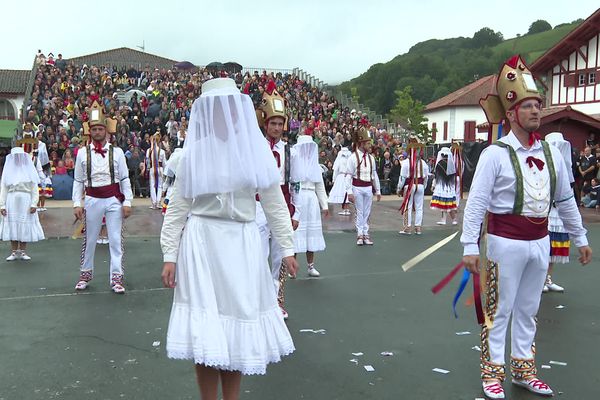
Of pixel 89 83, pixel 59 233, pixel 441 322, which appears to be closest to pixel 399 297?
pixel 441 322

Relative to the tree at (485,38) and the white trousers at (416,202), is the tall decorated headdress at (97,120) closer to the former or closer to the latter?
the white trousers at (416,202)

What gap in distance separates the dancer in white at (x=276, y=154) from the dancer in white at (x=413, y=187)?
683 cm

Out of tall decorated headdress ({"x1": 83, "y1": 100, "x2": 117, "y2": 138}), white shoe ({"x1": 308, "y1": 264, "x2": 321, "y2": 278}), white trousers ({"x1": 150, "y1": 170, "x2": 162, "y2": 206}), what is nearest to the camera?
tall decorated headdress ({"x1": 83, "y1": 100, "x2": 117, "y2": 138})

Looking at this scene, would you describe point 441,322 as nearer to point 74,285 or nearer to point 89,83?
point 74,285

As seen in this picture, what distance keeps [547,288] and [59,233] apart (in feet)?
30.3

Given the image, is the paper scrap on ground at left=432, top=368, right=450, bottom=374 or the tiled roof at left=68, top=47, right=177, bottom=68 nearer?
the paper scrap on ground at left=432, top=368, right=450, bottom=374

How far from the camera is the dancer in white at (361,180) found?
1103 cm

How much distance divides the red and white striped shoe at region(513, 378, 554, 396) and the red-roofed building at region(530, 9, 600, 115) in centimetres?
2576

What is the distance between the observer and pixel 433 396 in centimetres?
407

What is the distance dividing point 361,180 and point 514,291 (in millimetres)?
7184

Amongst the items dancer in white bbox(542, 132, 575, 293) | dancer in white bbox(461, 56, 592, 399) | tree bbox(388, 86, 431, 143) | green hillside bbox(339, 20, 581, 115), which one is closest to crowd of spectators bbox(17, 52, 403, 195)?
dancer in white bbox(542, 132, 575, 293)

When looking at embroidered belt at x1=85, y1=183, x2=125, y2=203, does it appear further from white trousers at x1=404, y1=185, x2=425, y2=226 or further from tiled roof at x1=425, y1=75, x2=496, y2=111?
tiled roof at x1=425, y1=75, x2=496, y2=111

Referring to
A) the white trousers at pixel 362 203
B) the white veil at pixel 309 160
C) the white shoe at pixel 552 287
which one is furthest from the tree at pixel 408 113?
the white shoe at pixel 552 287

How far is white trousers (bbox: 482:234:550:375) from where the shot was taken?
400 centimetres
